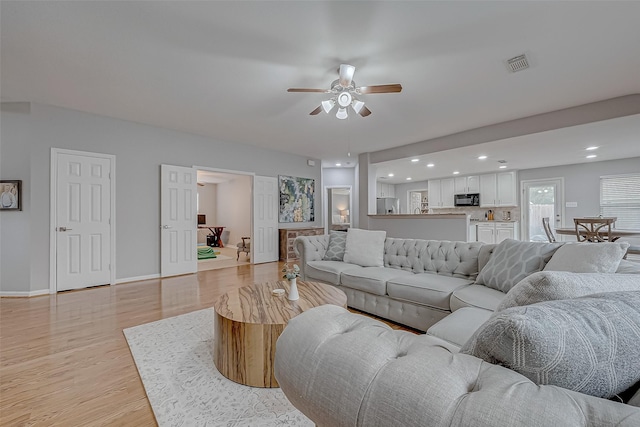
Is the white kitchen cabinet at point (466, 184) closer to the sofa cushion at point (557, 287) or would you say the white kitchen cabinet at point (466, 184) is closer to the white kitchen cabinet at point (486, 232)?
the white kitchen cabinet at point (486, 232)

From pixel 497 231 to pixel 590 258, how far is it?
275 inches

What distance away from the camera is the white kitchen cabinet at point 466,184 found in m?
8.26

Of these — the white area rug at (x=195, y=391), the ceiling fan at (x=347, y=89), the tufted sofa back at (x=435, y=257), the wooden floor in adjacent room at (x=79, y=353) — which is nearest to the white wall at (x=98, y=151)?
the wooden floor in adjacent room at (x=79, y=353)

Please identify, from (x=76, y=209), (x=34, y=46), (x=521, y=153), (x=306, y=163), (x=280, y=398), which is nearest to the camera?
(x=280, y=398)

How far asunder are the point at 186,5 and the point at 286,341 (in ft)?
7.88

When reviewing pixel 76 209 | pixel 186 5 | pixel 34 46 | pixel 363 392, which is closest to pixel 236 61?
pixel 186 5

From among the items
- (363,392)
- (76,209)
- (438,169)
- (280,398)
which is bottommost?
(280,398)

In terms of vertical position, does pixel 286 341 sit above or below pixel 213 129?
below

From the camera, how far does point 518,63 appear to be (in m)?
2.76

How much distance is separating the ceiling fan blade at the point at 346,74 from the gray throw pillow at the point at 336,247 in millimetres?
1959

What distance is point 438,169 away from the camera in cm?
756

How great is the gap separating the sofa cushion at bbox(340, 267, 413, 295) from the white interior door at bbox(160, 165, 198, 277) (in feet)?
10.7

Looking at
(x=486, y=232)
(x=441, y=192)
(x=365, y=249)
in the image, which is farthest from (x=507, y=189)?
(x=365, y=249)

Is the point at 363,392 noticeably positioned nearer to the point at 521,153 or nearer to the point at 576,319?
the point at 576,319
